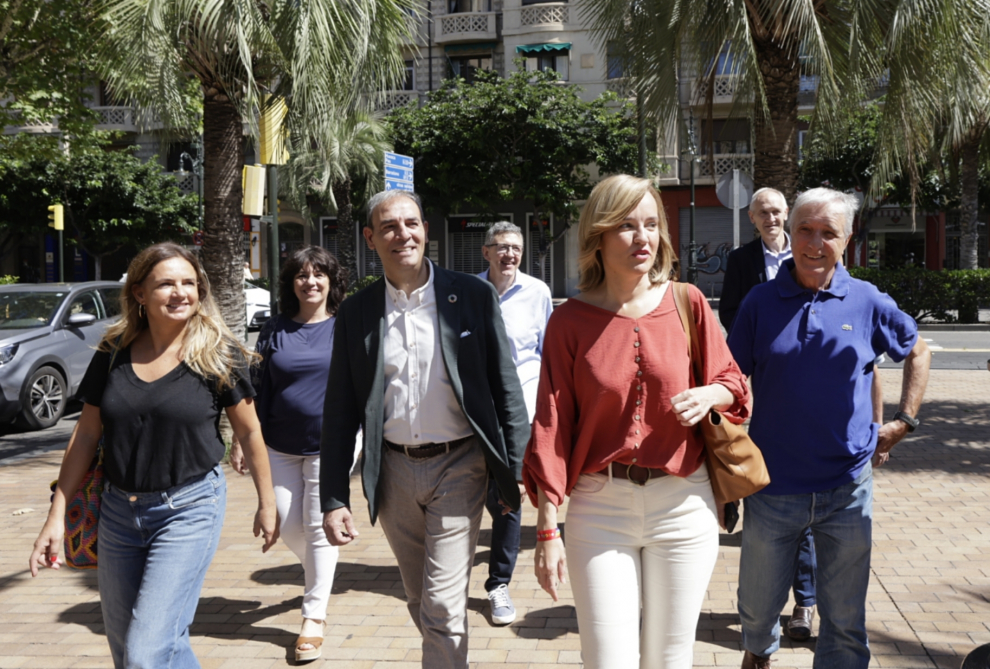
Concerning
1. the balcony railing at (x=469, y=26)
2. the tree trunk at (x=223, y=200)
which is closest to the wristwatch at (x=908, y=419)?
the tree trunk at (x=223, y=200)

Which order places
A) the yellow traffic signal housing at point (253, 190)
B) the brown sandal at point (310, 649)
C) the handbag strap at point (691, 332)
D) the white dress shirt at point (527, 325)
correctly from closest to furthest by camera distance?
1. the handbag strap at point (691, 332)
2. the brown sandal at point (310, 649)
3. the white dress shirt at point (527, 325)
4. the yellow traffic signal housing at point (253, 190)

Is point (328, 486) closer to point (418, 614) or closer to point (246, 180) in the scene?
point (418, 614)

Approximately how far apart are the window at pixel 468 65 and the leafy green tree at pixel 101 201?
444 inches

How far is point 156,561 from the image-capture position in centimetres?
284

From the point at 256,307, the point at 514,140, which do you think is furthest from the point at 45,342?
the point at 514,140

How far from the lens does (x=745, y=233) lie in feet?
117

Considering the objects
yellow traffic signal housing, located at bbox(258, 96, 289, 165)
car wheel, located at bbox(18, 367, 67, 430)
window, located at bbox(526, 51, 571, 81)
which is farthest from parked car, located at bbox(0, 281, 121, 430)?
window, located at bbox(526, 51, 571, 81)

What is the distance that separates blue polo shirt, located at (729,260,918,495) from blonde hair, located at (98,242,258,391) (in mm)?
1770

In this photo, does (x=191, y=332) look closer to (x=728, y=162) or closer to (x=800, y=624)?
(x=800, y=624)

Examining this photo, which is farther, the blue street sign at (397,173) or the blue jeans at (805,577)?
the blue street sign at (397,173)

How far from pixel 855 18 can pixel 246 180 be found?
6.10m

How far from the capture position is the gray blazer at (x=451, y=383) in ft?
10.2

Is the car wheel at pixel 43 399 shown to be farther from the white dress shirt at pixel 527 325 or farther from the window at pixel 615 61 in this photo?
the white dress shirt at pixel 527 325

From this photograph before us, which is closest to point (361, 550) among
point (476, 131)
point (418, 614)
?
point (418, 614)
